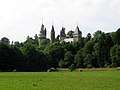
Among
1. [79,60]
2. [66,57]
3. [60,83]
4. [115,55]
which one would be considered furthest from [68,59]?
[60,83]

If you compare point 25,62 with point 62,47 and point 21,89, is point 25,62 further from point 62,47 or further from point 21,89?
point 21,89

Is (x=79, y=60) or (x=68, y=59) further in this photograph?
(x=68, y=59)

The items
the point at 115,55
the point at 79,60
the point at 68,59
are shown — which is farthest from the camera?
the point at 68,59

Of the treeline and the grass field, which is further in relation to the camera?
the treeline

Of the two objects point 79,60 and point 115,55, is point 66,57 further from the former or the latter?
point 115,55

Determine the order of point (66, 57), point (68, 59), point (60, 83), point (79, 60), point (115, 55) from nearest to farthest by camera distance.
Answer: point (60, 83) → point (115, 55) → point (79, 60) → point (68, 59) → point (66, 57)

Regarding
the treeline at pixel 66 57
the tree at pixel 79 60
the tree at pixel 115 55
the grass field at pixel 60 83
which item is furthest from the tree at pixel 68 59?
the grass field at pixel 60 83

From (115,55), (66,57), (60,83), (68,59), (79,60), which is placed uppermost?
(66,57)

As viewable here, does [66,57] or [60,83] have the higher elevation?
[66,57]

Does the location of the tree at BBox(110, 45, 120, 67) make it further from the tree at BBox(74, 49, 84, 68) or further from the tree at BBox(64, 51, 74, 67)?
the tree at BBox(64, 51, 74, 67)

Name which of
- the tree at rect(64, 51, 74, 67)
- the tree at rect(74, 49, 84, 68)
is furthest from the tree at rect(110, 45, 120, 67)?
the tree at rect(64, 51, 74, 67)

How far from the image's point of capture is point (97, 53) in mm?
114500

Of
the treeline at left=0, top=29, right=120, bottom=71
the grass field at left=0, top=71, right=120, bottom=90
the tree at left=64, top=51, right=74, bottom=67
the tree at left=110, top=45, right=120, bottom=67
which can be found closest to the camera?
the grass field at left=0, top=71, right=120, bottom=90

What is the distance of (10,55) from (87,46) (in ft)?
110
